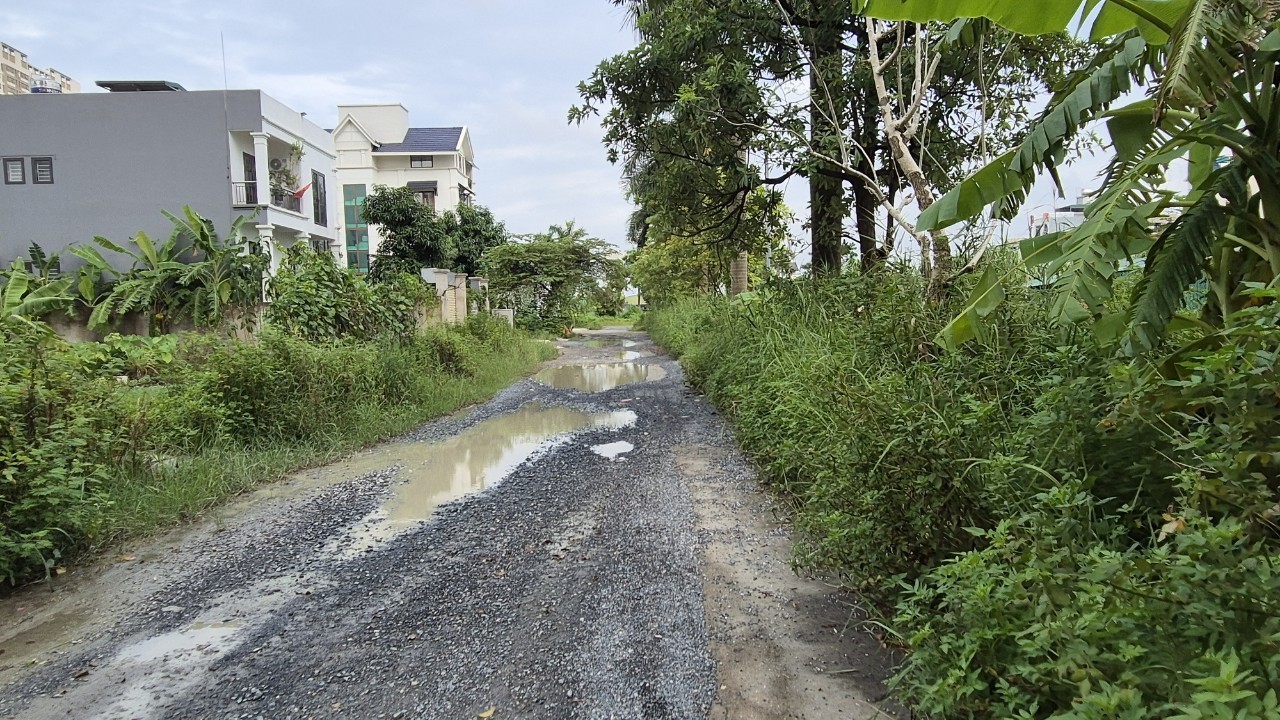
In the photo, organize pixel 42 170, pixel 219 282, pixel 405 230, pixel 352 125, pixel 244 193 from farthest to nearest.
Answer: pixel 352 125 < pixel 405 230 < pixel 244 193 < pixel 42 170 < pixel 219 282

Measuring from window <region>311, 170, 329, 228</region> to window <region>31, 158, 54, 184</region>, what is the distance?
239 inches

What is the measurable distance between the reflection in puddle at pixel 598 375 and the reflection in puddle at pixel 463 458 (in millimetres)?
2789

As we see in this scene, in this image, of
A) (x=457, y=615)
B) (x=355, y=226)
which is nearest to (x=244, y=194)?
(x=457, y=615)

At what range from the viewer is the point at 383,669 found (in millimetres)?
2930

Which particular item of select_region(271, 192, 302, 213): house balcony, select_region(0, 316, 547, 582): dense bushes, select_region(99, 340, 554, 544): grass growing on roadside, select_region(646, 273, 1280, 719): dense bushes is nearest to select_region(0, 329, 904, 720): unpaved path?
select_region(99, 340, 554, 544): grass growing on roadside

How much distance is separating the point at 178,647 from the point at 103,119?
718 inches

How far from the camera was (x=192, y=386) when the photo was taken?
6.45 meters

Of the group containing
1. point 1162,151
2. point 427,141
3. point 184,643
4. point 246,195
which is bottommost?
point 184,643

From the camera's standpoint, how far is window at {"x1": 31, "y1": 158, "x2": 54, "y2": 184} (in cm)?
1612

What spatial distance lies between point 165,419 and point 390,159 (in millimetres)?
39657

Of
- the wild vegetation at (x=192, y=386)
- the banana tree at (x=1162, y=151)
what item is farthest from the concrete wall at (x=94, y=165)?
the banana tree at (x=1162, y=151)

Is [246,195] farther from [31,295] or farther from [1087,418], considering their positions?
[1087,418]

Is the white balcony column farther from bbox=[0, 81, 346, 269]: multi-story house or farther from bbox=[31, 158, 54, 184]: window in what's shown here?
bbox=[31, 158, 54, 184]: window

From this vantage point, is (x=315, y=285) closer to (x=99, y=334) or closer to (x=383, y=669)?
(x=99, y=334)
